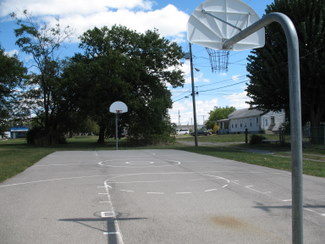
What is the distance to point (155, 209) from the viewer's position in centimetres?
710

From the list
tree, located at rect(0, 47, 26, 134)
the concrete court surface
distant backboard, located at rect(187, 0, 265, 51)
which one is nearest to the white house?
tree, located at rect(0, 47, 26, 134)

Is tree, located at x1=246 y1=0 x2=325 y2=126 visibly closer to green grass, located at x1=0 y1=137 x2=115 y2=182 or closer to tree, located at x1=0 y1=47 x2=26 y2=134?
green grass, located at x1=0 y1=137 x2=115 y2=182

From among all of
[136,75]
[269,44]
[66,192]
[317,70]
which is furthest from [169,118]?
[66,192]

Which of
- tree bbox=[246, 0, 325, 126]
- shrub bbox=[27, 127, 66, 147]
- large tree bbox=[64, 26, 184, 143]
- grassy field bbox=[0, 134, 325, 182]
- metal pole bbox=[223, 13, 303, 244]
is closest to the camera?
metal pole bbox=[223, 13, 303, 244]

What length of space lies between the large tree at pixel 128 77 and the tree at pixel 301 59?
42.5 ft

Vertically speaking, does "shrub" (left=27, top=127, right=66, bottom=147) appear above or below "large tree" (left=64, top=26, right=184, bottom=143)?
below

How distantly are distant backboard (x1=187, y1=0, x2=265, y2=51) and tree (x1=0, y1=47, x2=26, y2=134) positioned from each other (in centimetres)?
3736

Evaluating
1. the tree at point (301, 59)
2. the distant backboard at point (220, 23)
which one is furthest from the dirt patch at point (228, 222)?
the tree at point (301, 59)

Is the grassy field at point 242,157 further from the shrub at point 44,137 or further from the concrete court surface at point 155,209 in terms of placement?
the shrub at point 44,137

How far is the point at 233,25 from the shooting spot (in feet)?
20.1

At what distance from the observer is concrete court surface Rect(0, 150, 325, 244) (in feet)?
17.8

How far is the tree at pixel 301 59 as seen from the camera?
25.2 m

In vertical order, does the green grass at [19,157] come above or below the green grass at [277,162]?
above

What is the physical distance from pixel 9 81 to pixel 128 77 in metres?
14.7
